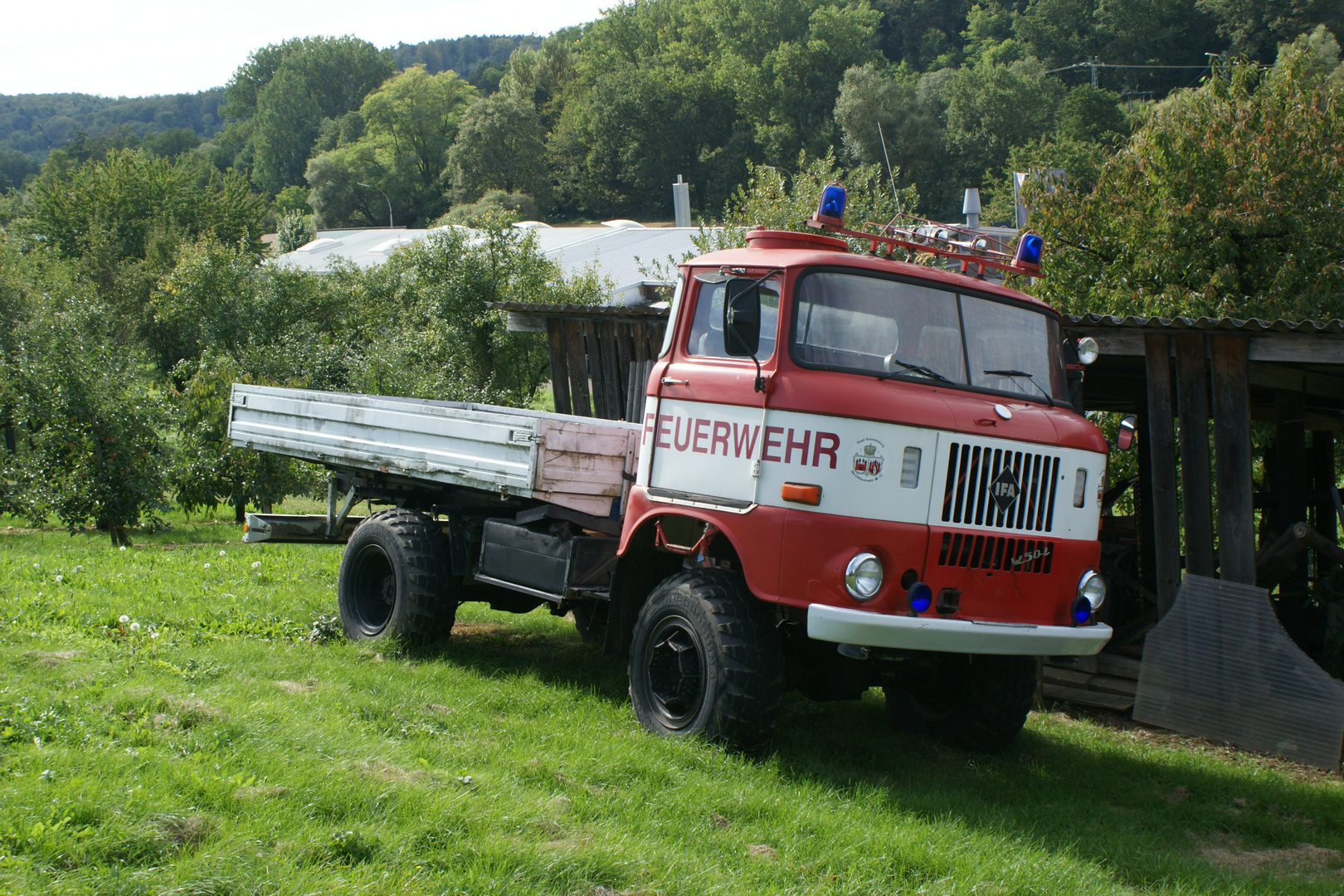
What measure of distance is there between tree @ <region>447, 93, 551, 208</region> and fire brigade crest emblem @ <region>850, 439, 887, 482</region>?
77.9 m

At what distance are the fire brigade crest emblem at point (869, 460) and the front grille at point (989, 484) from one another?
1.19 feet

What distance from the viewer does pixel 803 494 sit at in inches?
208

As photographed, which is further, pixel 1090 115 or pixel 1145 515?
pixel 1090 115

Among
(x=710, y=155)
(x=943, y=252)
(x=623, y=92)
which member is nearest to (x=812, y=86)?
(x=710, y=155)

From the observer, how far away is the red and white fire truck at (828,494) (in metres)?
5.29

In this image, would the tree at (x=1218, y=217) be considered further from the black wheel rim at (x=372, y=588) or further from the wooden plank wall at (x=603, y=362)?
the black wheel rim at (x=372, y=588)

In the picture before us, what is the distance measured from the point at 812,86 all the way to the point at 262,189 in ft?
195

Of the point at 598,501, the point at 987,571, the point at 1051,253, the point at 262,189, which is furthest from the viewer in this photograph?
the point at 262,189

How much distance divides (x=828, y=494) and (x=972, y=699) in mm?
1949

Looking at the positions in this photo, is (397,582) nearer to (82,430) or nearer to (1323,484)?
(1323,484)

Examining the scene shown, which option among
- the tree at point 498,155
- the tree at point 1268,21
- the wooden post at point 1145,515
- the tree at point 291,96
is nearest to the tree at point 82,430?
the wooden post at point 1145,515

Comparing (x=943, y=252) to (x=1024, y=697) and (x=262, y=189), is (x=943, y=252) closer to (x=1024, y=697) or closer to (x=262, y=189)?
(x=1024, y=697)

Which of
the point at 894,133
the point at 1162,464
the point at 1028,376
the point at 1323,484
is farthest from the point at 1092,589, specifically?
the point at 894,133

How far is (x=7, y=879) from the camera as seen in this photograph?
3.49m
